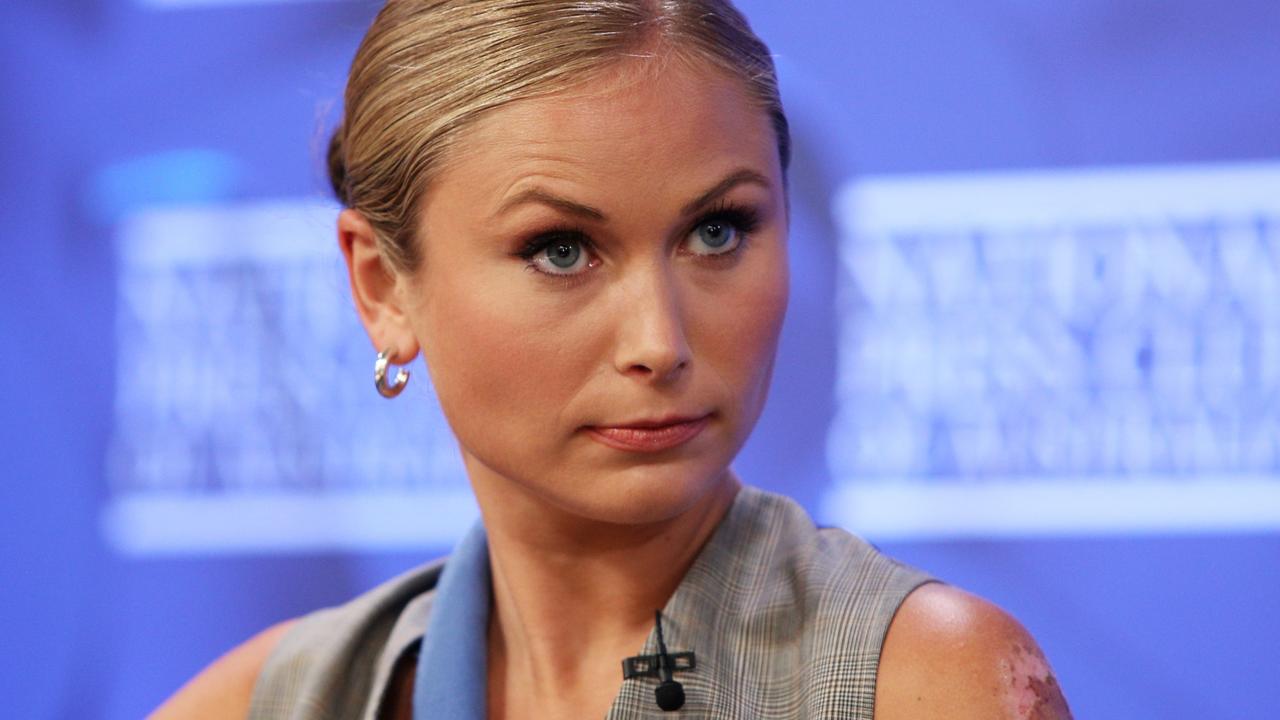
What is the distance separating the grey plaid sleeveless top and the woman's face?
126mm

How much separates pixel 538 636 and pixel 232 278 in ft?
3.29

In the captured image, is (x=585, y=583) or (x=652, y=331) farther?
(x=585, y=583)

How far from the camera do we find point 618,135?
3.48ft

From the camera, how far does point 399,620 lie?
1396 millimetres

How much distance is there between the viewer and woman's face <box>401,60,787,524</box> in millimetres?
1061

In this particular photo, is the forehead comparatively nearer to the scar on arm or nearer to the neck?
the neck

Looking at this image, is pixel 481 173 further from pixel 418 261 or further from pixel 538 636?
pixel 538 636

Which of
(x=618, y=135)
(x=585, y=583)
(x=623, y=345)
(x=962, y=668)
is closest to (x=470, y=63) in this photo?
(x=618, y=135)

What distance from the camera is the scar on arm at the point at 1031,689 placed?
3.38 feet

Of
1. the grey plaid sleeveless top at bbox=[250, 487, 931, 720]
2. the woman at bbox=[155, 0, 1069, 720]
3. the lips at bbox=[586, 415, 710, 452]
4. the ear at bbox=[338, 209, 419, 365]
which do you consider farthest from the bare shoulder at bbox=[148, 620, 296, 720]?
the lips at bbox=[586, 415, 710, 452]

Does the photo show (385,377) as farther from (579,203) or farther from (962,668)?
(962,668)

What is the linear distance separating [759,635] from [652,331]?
0.95 ft

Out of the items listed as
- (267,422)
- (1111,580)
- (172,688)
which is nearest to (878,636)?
(1111,580)

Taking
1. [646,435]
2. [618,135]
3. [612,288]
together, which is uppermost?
[618,135]
